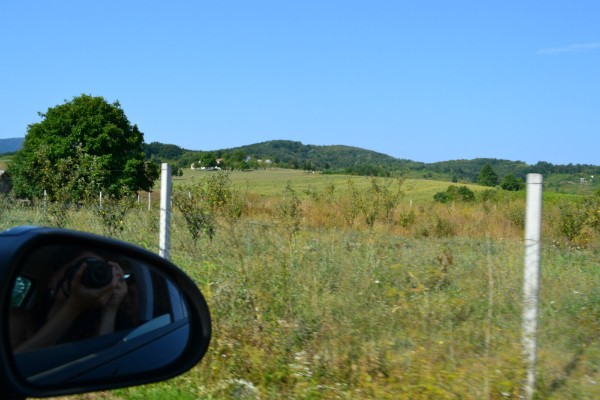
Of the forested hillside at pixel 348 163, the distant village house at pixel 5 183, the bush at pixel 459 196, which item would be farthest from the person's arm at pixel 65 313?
the distant village house at pixel 5 183

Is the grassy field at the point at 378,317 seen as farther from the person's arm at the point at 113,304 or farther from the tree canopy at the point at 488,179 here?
the tree canopy at the point at 488,179

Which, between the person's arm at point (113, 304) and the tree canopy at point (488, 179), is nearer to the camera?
the person's arm at point (113, 304)

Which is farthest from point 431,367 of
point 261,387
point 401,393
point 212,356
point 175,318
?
point 175,318

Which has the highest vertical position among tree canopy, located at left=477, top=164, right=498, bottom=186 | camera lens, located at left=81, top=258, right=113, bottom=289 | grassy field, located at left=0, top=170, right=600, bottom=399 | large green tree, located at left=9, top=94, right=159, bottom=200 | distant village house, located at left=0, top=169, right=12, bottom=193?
large green tree, located at left=9, top=94, right=159, bottom=200

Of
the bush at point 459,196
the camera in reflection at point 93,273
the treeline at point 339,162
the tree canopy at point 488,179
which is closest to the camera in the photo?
the camera in reflection at point 93,273

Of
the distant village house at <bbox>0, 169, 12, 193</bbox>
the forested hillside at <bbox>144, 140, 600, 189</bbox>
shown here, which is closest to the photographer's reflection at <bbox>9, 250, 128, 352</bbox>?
the forested hillside at <bbox>144, 140, 600, 189</bbox>

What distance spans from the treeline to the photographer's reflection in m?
4.18

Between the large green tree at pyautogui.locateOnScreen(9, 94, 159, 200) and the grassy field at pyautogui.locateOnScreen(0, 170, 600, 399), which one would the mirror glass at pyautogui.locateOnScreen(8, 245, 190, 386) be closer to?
the grassy field at pyautogui.locateOnScreen(0, 170, 600, 399)

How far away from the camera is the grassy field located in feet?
16.3

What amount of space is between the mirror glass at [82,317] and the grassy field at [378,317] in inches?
118

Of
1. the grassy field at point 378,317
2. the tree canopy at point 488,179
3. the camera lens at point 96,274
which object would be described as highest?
the tree canopy at point 488,179

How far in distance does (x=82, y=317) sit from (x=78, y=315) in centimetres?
2

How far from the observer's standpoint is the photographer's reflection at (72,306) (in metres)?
1.92

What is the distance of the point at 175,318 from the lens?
2646 mm
